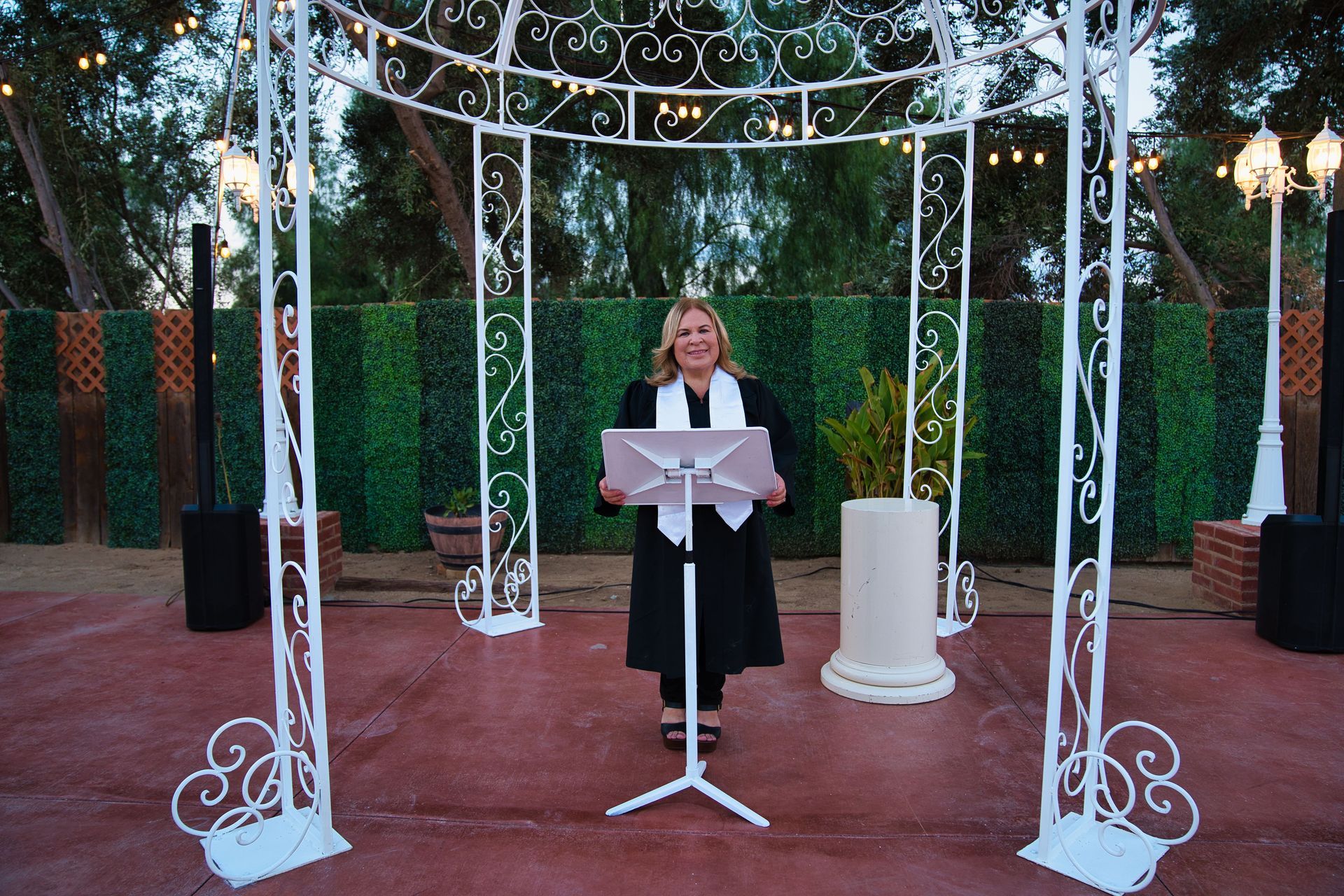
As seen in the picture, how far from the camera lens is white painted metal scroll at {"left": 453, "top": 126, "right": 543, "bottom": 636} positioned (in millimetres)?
4246

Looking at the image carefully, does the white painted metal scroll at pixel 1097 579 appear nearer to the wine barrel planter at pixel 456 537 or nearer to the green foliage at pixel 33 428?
the wine barrel planter at pixel 456 537

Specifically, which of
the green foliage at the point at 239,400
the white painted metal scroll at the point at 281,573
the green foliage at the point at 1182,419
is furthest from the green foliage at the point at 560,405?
the green foliage at the point at 1182,419

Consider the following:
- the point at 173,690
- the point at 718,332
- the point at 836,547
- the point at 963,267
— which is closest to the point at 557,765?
the point at 718,332

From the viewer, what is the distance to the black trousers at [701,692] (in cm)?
303

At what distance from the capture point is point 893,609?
3465mm

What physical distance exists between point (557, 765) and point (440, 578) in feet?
10.7

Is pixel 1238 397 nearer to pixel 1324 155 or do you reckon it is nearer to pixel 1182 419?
pixel 1182 419

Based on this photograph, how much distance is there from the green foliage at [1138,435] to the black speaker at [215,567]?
571cm

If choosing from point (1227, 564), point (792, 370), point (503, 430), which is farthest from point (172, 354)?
point (1227, 564)

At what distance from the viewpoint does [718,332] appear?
2920 millimetres

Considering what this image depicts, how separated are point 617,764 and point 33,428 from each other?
21.0ft

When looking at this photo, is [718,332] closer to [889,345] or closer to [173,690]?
[173,690]

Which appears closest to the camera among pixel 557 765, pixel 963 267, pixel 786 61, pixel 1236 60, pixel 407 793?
pixel 407 793

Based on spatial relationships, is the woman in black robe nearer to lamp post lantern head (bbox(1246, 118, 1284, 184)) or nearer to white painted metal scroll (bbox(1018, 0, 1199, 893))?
white painted metal scroll (bbox(1018, 0, 1199, 893))
